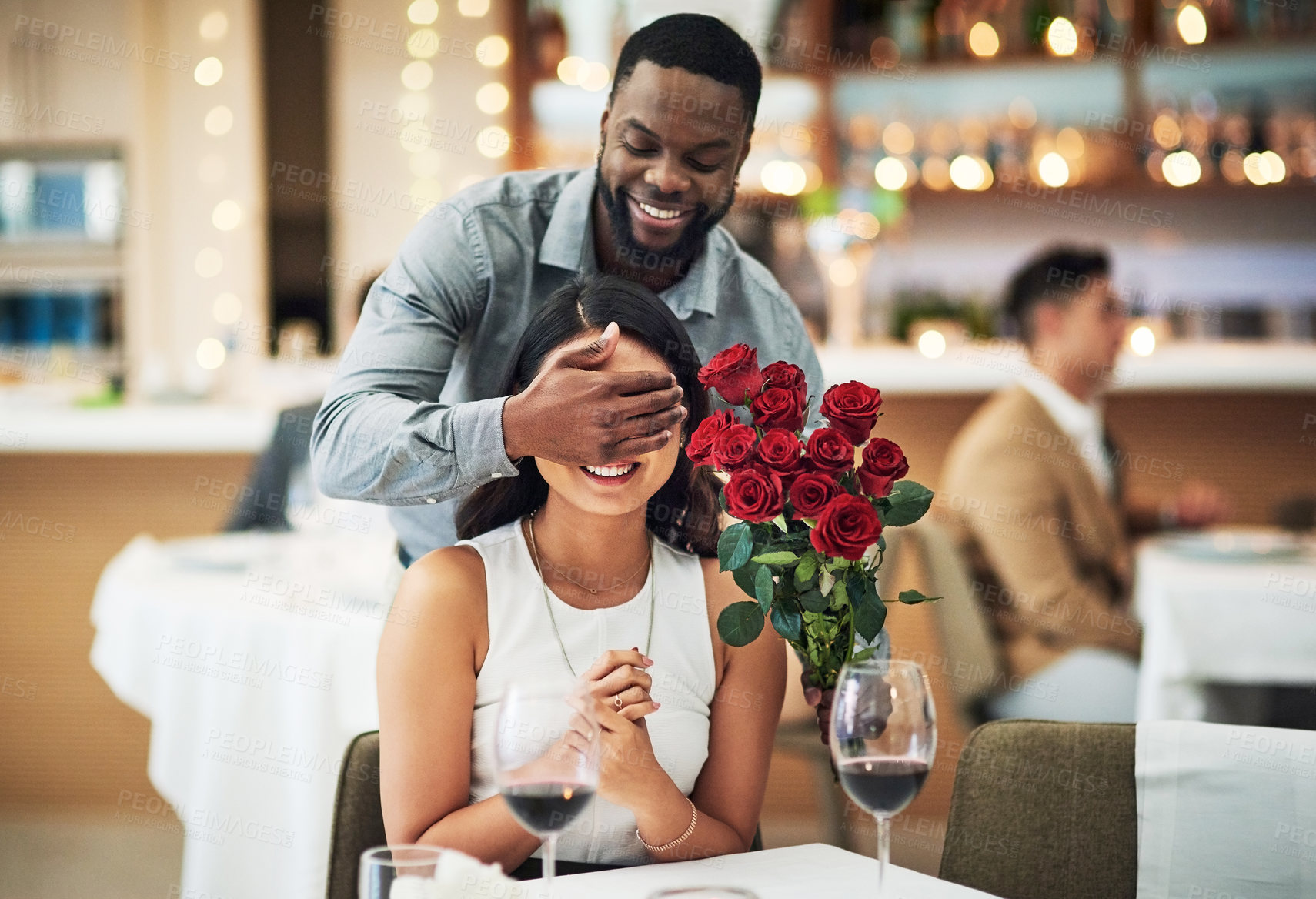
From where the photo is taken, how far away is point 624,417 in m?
1.23

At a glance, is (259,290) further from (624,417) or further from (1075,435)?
(624,417)

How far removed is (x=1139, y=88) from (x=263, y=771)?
3623 mm

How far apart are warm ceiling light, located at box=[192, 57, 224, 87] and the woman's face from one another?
438 centimetres

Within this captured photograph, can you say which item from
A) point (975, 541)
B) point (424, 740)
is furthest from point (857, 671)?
point (975, 541)

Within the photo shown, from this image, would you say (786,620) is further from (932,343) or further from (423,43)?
(423,43)

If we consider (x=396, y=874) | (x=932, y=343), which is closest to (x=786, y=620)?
(x=396, y=874)

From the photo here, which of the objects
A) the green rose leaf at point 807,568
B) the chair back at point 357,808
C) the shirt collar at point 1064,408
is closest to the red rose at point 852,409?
the green rose leaf at point 807,568

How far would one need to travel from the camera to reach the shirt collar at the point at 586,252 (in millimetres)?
1543

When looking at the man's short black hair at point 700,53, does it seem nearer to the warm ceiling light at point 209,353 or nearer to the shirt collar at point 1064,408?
the shirt collar at point 1064,408

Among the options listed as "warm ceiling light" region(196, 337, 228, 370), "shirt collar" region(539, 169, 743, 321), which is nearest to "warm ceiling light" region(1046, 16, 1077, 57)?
"shirt collar" region(539, 169, 743, 321)

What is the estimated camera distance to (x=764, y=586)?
3.83 feet

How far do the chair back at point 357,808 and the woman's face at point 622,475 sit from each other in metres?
0.36

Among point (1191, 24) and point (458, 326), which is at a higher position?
point (1191, 24)

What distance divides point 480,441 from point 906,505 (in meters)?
0.44
